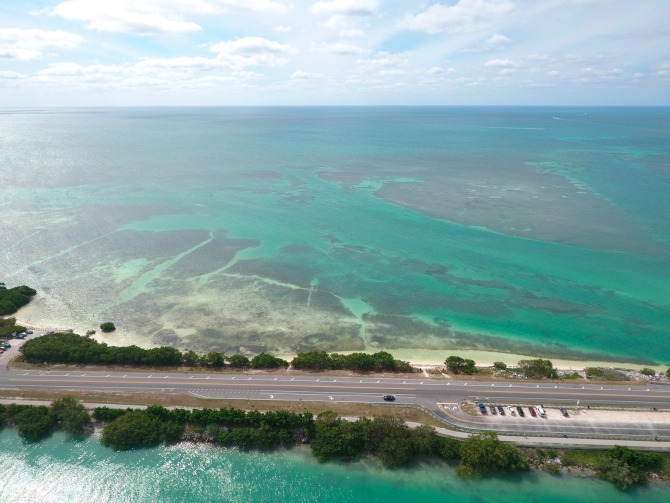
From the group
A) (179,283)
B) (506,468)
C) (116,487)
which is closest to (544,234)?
(506,468)

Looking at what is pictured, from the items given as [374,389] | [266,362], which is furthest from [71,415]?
[374,389]

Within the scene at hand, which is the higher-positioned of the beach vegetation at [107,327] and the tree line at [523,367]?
the tree line at [523,367]

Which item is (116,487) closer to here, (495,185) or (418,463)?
(418,463)

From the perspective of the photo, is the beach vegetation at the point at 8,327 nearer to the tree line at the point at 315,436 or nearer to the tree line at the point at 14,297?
the tree line at the point at 14,297

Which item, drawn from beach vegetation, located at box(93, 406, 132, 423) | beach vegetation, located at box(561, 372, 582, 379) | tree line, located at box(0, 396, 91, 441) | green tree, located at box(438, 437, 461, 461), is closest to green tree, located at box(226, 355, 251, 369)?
beach vegetation, located at box(93, 406, 132, 423)

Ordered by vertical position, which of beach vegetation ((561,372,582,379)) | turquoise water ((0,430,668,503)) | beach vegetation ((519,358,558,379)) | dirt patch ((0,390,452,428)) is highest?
beach vegetation ((519,358,558,379))

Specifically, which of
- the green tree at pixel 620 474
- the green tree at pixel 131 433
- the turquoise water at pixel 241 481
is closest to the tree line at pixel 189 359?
the green tree at pixel 131 433

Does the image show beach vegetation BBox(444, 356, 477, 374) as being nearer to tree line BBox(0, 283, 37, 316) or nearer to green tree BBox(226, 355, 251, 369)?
green tree BBox(226, 355, 251, 369)
